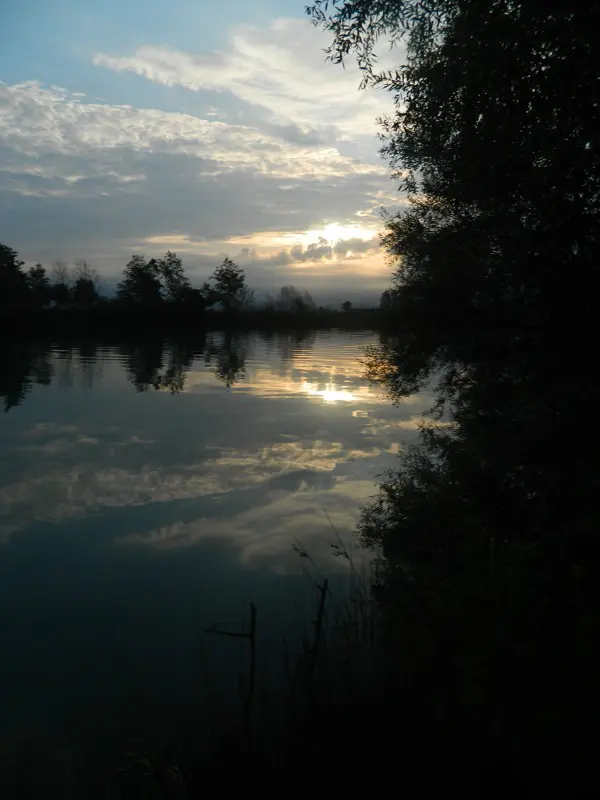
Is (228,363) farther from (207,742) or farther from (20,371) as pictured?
(207,742)

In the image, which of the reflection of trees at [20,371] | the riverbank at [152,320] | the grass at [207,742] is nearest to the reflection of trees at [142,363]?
the reflection of trees at [20,371]

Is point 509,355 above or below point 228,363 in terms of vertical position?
above

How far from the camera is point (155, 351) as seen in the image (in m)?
54.8

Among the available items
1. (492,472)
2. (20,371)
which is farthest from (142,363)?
(492,472)

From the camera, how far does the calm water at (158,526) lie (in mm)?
6789

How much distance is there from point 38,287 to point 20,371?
57.2 metres

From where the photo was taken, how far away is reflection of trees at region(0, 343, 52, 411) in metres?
25.9

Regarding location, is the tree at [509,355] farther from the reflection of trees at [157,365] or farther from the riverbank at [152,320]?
the riverbank at [152,320]

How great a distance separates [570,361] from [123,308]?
87234 mm

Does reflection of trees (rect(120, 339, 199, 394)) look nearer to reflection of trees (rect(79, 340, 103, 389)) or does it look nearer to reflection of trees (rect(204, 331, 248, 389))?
reflection of trees (rect(204, 331, 248, 389))

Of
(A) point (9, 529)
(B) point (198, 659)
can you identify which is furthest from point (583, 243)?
(A) point (9, 529)

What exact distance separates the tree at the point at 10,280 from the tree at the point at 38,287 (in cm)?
192

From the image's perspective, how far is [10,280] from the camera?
74375 mm

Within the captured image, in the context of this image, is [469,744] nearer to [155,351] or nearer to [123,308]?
[155,351]
